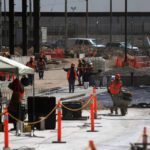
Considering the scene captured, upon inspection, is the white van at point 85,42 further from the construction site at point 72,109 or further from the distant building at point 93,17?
the construction site at point 72,109

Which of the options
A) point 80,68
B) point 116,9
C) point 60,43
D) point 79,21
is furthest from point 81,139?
point 79,21

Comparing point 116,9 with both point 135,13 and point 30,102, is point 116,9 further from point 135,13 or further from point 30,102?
point 30,102

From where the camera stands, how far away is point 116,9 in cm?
11588

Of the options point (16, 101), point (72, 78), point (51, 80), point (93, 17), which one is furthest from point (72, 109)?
point (93, 17)

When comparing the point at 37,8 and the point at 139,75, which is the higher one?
the point at 37,8

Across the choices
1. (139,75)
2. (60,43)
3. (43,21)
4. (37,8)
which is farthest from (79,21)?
(139,75)

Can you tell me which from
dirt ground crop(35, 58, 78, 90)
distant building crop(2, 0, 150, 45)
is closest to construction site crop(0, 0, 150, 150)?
dirt ground crop(35, 58, 78, 90)

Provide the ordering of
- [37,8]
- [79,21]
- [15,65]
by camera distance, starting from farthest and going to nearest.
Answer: [79,21] → [37,8] → [15,65]

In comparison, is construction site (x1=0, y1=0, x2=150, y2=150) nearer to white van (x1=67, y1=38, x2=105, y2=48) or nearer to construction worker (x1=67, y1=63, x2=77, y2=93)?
construction worker (x1=67, y1=63, x2=77, y2=93)

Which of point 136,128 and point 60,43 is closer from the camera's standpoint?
point 136,128

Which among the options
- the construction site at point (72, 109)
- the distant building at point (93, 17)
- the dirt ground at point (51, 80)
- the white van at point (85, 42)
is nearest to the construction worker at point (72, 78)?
the construction site at point (72, 109)

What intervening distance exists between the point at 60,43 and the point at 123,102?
7352cm

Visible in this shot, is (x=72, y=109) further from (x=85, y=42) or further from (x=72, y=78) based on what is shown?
(x=85, y=42)

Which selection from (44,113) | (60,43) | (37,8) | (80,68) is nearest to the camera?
(44,113)
